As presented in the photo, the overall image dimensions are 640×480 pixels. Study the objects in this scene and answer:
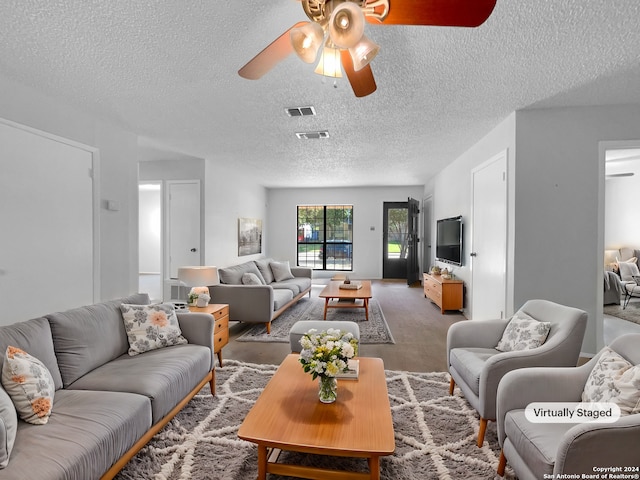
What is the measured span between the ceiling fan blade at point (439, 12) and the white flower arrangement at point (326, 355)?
5.38ft

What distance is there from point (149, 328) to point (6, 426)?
1.13 metres

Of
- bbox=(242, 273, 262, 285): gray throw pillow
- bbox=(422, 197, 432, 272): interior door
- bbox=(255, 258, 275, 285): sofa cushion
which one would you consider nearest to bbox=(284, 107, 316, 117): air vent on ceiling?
bbox=(242, 273, 262, 285): gray throw pillow

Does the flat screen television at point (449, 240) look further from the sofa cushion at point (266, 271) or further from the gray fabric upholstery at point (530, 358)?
the sofa cushion at point (266, 271)

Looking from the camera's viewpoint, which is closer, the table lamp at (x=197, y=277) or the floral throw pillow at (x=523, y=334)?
the floral throw pillow at (x=523, y=334)

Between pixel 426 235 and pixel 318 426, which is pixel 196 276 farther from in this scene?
pixel 426 235

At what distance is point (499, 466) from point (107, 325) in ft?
8.66

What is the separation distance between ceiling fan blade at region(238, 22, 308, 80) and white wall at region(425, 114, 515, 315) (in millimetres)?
2840

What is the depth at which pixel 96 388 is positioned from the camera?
1.91m

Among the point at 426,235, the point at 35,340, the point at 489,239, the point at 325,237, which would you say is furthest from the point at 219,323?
the point at 426,235

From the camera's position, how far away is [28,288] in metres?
2.81

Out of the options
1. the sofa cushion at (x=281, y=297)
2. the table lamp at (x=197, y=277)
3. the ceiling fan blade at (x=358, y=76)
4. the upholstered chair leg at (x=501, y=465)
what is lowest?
the upholstered chair leg at (x=501, y=465)

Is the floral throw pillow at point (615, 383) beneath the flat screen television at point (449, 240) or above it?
beneath

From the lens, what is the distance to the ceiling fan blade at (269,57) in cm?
156

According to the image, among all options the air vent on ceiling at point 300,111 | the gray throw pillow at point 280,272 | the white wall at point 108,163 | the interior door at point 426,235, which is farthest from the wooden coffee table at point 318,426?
the interior door at point 426,235
